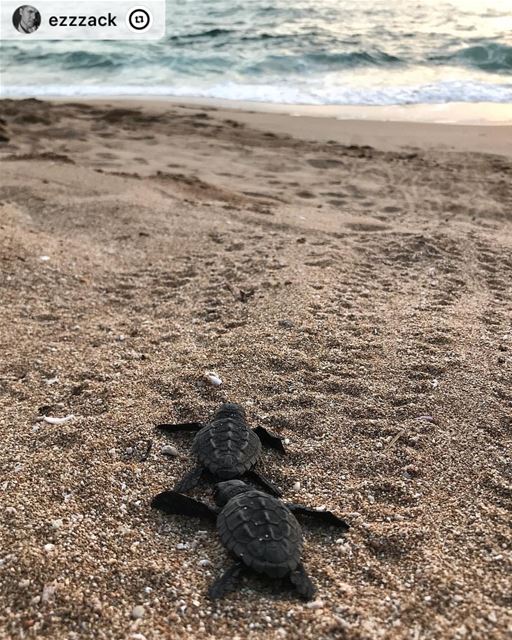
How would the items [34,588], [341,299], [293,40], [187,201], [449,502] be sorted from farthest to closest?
[293,40]
[187,201]
[341,299]
[449,502]
[34,588]

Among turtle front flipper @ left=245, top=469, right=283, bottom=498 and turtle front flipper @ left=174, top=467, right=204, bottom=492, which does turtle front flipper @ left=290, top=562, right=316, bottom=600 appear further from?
turtle front flipper @ left=174, top=467, right=204, bottom=492

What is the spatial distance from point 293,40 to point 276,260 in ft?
45.3

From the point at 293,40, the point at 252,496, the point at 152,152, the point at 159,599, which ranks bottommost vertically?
the point at 159,599

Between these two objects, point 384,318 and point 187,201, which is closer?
point 384,318

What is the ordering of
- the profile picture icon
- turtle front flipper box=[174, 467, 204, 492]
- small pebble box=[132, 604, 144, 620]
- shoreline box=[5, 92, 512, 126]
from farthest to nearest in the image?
the profile picture icon
shoreline box=[5, 92, 512, 126]
turtle front flipper box=[174, 467, 204, 492]
small pebble box=[132, 604, 144, 620]

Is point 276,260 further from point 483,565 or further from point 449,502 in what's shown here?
point 483,565

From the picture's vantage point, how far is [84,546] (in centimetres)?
219

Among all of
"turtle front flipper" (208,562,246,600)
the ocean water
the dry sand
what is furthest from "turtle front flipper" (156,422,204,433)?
the ocean water

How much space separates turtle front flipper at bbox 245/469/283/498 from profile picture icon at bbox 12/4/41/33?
20.5 metres

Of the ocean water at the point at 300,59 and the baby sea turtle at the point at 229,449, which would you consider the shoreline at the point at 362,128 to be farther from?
the baby sea turtle at the point at 229,449

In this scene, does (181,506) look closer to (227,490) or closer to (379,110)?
(227,490)

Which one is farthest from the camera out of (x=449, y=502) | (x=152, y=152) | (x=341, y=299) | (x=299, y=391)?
(x=152, y=152)

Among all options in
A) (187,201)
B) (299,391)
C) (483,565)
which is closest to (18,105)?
(187,201)
